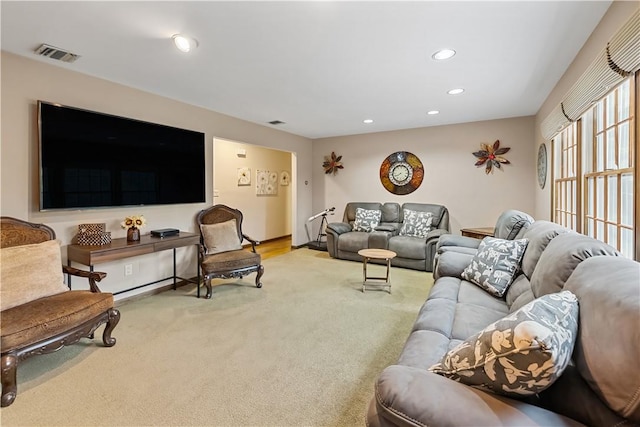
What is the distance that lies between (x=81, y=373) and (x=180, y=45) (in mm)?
2404

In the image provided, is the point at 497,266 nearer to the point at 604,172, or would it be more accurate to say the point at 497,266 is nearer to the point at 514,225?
the point at 514,225

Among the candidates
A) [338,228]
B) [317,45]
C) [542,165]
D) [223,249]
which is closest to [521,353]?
[317,45]

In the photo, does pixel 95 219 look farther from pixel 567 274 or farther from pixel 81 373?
pixel 567 274

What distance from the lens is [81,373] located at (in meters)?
2.00

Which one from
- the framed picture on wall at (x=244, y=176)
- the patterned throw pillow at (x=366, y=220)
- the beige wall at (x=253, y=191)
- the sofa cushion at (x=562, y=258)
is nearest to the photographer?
the sofa cushion at (x=562, y=258)

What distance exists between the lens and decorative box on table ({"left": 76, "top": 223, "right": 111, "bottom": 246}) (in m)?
2.87

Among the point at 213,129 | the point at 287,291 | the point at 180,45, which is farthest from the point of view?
the point at 213,129

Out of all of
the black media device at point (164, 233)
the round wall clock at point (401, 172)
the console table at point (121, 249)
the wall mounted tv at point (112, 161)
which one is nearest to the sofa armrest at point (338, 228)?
the round wall clock at point (401, 172)

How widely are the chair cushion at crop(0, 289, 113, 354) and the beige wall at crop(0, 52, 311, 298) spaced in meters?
0.97

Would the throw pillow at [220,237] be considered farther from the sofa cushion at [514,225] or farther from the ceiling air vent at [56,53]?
the sofa cushion at [514,225]

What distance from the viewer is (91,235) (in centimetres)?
288

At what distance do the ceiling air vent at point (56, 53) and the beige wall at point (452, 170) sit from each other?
14.9ft

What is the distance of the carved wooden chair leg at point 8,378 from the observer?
1.70 meters

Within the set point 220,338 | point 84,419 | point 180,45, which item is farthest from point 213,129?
point 84,419
